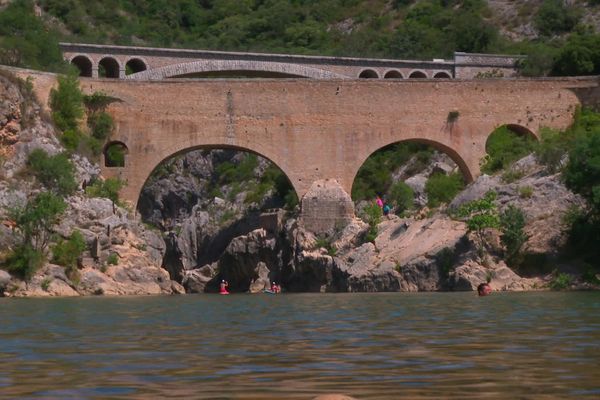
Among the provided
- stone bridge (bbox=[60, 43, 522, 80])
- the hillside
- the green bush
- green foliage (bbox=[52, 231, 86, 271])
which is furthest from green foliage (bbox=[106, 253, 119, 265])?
the hillside

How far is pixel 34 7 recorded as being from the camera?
2972 inches

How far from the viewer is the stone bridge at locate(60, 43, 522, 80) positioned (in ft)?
182

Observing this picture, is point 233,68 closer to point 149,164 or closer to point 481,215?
point 149,164

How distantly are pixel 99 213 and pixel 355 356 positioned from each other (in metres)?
28.0

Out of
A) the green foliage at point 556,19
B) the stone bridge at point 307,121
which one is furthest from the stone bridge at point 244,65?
the stone bridge at point 307,121

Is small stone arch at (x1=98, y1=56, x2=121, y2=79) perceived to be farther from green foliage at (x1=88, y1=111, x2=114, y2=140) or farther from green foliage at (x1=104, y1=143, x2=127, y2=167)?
green foliage at (x1=88, y1=111, x2=114, y2=140)

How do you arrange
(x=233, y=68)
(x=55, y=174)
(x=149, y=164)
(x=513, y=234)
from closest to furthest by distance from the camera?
1. (x=513, y=234)
2. (x=55, y=174)
3. (x=149, y=164)
4. (x=233, y=68)

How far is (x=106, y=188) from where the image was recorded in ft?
136

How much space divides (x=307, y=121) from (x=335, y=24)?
38.5m

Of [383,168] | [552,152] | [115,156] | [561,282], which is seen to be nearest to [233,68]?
[383,168]

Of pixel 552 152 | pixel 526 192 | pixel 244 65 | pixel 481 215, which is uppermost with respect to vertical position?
pixel 244 65

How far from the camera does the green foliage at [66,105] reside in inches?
1656

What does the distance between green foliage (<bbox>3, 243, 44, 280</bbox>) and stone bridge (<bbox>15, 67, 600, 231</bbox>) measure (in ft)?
21.5

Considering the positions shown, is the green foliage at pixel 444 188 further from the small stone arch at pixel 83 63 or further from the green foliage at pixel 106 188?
the small stone arch at pixel 83 63
